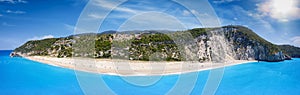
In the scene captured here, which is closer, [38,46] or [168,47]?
[168,47]

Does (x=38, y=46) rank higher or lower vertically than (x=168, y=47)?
higher

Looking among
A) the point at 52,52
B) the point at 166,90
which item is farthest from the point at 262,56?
the point at 166,90

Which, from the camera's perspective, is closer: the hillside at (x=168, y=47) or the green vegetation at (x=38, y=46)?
the hillside at (x=168, y=47)

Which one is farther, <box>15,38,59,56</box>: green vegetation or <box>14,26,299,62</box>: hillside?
<box>15,38,59,56</box>: green vegetation

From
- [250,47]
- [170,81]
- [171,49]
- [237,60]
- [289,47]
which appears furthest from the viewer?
[289,47]

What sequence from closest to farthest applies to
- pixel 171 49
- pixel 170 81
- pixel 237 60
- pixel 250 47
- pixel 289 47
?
pixel 170 81, pixel 171 49, pixel 237 60, pixel 250 47, pixel 289 47

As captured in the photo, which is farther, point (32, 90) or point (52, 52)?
point (52, 52)

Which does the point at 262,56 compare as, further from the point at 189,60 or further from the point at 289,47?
the point at 289,47

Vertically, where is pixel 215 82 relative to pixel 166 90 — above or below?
above
